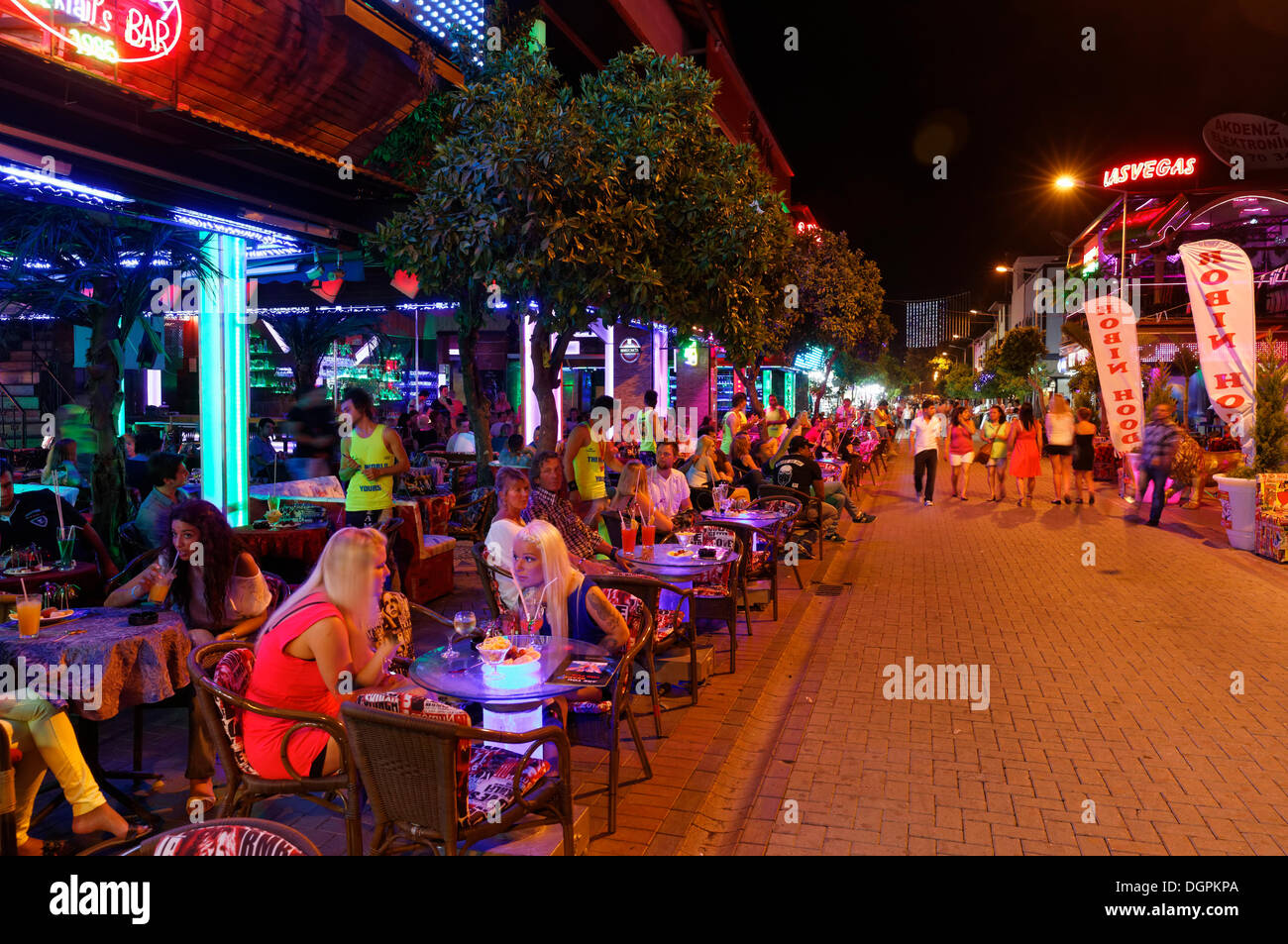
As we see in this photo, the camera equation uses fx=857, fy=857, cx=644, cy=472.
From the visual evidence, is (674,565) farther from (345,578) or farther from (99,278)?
(99,278)

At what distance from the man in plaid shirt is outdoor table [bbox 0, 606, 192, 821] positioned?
13172 millimetres

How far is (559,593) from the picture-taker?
13.9ft

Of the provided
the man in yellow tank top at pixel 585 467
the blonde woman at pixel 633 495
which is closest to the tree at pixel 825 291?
the man in yellow tank top at pixel 585 467

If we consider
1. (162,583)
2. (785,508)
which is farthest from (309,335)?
(162,583)

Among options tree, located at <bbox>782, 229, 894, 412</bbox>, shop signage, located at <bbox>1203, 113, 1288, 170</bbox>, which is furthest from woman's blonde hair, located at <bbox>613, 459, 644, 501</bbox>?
shop signage, located at <bbox>1203, 113, 1288, 170</bbox>

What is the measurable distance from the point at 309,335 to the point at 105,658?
1608 cm

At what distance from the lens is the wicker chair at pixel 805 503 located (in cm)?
943

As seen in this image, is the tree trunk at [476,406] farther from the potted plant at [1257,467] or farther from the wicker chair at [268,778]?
the potted plant at [1257,467]

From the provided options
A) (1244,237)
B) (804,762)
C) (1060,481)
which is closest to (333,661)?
(804,762)

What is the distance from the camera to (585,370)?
23.4m

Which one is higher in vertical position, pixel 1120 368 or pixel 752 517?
pixel 1120 368

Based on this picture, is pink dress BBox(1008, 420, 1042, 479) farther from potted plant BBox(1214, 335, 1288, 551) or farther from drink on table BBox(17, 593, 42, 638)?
drink on table BBox(17, 593, 42, 638)

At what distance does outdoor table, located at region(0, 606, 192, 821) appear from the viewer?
3.57 meters
